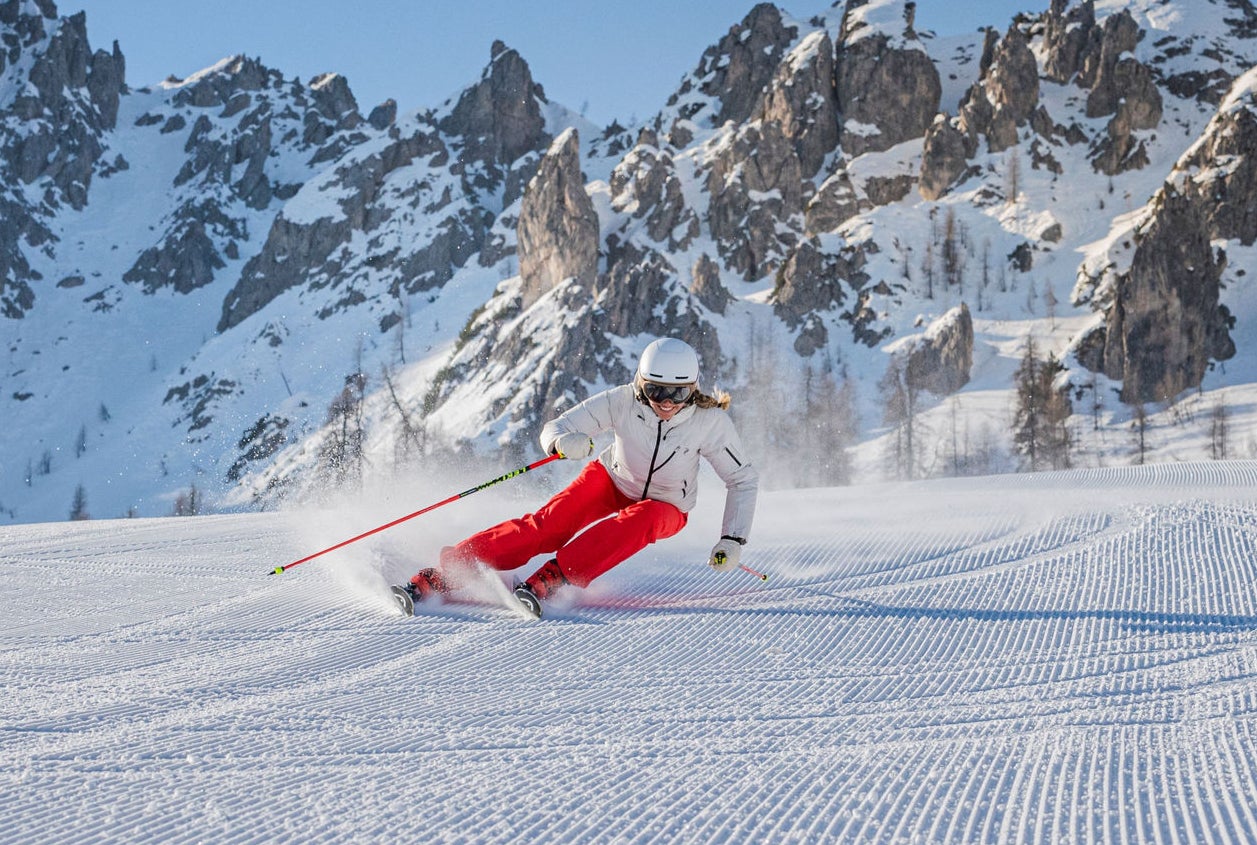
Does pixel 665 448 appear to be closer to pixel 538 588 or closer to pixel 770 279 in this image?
pixel 538 588

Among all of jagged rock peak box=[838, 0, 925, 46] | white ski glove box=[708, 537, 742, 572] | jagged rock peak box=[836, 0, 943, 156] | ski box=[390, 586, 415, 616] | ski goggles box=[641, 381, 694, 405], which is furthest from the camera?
jagged rock peak box=[838, 0, 925, 46]

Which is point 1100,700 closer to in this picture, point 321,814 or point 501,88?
point 321,814

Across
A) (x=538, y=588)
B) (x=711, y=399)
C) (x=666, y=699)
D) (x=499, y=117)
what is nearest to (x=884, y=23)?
(x=499, y=117)

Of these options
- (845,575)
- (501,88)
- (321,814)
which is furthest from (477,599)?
(501,88)

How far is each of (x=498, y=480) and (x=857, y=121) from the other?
8253 centimetres

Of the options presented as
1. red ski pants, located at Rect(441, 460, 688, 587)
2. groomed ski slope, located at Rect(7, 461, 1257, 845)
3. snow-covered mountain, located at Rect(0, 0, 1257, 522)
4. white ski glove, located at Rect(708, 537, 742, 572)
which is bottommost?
groomed ski slope, located at Rect(7, 461, 1257, 845)

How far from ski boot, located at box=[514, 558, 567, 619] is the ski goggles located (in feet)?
3.51

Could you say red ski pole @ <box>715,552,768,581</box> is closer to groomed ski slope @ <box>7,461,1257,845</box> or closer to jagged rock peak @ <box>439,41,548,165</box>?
groomed ski slope @ <box>7,461,1257,845</box>

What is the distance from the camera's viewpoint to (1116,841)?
6.96 feet

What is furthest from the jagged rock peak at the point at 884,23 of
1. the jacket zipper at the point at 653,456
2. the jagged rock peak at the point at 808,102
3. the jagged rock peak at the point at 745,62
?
the jacket zipper at the point at 653,456

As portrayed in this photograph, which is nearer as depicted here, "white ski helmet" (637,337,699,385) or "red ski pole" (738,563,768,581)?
"white ski helmet" (637,337,699,385)

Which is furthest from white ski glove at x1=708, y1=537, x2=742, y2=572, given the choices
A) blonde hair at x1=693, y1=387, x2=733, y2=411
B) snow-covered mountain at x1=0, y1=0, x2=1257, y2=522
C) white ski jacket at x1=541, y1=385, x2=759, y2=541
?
snow-covered mountain at x1=0, y1=0, x2=1257, y2=522

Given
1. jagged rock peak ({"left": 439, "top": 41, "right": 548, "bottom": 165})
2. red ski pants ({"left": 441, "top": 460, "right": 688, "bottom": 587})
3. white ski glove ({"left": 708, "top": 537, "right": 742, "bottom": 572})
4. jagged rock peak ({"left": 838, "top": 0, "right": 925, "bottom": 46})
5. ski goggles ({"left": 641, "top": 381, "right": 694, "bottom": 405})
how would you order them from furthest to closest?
jagged rock peak ({"left": 439, "top": 41, "right": 548, "bottom": 165}), jagged rock peak ({"left": 838, "top": 0, "right": 925, "bottom": 46}), ski goggles ({"left": 641, "top": 381, "right": 694, "bottom": 405}), white ski glove ({"left": 708, "top": 537, "right": 742, "bottom": 572}), red ski pants ({"left": 441, "top": 460, "right": 688, "bottom": 587})

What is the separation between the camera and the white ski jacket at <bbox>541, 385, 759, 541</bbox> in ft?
17.4
